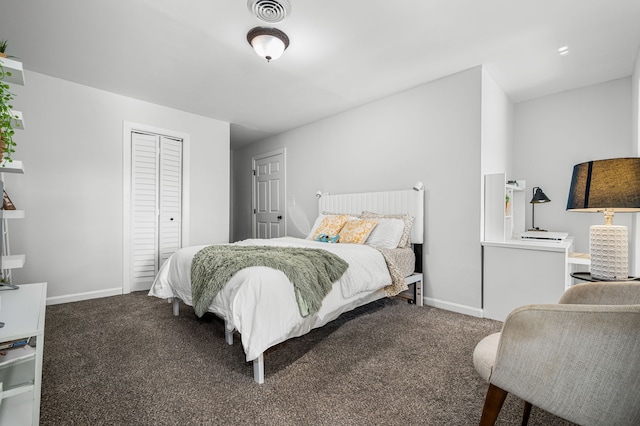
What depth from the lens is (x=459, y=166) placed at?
120 inches

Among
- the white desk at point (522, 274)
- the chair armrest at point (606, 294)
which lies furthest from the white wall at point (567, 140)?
the chair armrest at point (606, 294)

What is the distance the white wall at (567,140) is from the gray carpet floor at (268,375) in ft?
6.03

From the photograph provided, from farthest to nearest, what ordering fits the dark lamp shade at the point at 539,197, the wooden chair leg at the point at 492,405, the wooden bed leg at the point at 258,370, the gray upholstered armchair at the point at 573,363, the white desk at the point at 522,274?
the dark lamp shade at the point at 539,197, the white desk at the point at 522,274, the wooden bed leg at the point at 258,370, the wooden chair leg at the point at 492,405, the gray upholstered armchair at the point at 573,363

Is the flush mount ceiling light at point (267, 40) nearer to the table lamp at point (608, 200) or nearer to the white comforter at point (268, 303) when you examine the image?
the white comforter at point (268, 303)

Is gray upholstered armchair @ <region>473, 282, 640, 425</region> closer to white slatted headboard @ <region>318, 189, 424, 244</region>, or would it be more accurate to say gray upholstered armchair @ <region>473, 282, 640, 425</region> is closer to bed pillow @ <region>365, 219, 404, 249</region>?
bed pillow @ <region>365, 219, 404, 249</region>

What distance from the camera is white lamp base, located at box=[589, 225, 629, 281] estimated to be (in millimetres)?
1771

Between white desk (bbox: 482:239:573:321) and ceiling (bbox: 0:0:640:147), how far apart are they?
177cm

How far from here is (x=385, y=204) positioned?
141 inches

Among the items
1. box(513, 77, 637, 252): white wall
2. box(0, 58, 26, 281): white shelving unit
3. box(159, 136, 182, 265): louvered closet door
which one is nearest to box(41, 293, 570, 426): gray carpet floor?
box(0, 58, 26, 281): white shelving unit

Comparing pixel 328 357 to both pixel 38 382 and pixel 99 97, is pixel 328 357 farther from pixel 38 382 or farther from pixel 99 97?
pixel 99 97

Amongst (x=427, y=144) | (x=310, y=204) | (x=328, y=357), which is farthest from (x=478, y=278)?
(x=310, y=204)

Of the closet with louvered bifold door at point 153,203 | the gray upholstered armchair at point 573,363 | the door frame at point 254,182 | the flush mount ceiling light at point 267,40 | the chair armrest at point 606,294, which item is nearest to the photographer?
the gray upholstered armchair at point 573,363

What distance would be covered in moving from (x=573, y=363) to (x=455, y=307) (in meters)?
2.28

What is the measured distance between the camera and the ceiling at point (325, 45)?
2115 mm
